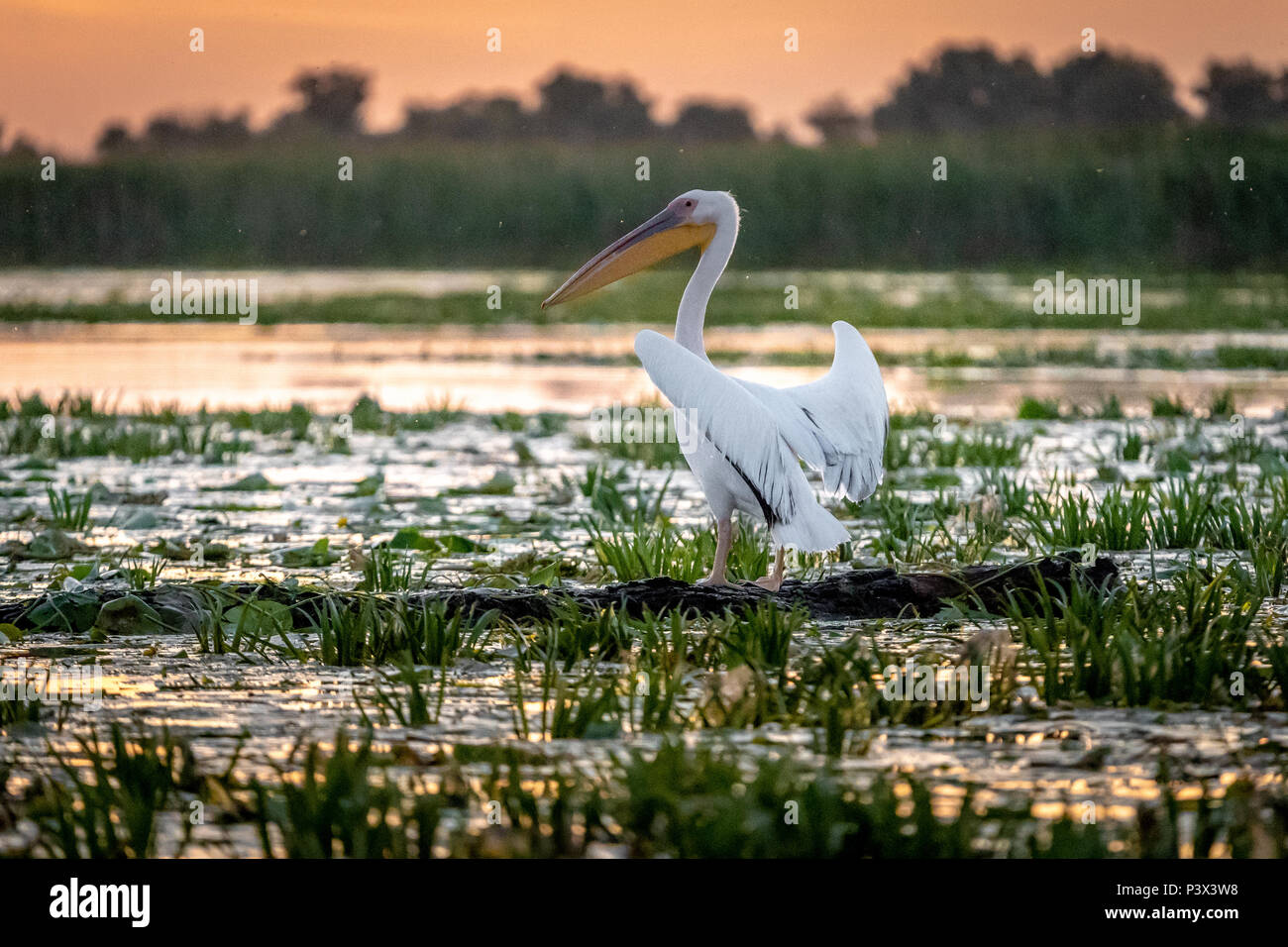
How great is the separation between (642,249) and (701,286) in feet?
1.41

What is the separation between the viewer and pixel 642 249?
250 inches

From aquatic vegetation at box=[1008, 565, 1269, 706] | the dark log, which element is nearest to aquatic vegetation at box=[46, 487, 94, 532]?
the dark log

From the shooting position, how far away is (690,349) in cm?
594

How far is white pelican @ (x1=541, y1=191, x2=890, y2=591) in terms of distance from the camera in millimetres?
5289

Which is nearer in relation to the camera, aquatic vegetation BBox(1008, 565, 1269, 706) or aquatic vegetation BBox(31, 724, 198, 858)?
aquatic vegetation BBox(31, 724, 198, 858)

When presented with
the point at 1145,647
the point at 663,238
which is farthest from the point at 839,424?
the point at 1145,647

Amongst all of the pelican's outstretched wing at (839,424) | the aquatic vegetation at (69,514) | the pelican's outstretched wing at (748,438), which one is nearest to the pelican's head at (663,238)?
the pelican's outstretched wing at (839,424)

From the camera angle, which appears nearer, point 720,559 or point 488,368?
point 720,559

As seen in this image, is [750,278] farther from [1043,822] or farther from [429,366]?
[1043,822]

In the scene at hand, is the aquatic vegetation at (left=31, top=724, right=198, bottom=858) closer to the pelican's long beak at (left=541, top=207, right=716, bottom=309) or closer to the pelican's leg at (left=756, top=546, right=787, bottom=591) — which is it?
the pelican's leg at (left=756, top=546, right=787, bottom=591)

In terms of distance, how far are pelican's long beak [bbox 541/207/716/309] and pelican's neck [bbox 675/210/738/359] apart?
78mm

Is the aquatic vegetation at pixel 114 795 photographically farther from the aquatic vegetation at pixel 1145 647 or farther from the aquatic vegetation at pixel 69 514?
the aquatic vegetation at pixel 69 514

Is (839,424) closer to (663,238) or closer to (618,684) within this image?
(663,238)
